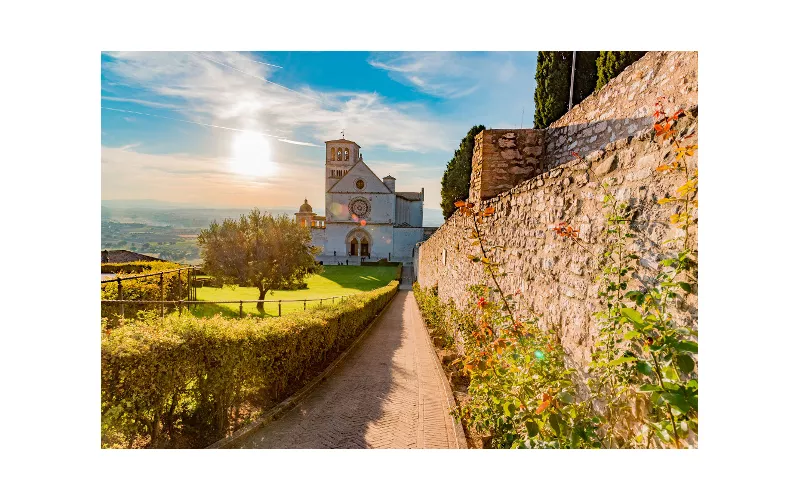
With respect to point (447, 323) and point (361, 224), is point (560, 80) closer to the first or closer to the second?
point (447, 323)

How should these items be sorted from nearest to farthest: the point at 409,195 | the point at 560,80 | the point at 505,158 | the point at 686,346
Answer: the point at 686,346, the point at 505,158, the point at 560,80, the point at 409,195

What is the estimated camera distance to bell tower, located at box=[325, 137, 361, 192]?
44.8 metres

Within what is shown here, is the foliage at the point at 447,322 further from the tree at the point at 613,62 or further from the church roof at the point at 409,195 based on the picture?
the church roof at the point at 409,195

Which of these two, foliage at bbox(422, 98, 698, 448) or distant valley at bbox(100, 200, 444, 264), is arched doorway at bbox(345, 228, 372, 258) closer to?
distant valley at bbox(100, 200, 444, 264)

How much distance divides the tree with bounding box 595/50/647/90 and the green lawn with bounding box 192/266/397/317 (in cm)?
777

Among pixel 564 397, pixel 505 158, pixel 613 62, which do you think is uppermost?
pixel 613 62

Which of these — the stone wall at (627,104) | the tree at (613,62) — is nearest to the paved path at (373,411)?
the stone wall at (627,104)

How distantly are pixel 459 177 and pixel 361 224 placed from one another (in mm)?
18604

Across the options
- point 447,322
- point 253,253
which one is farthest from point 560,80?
point 253,253

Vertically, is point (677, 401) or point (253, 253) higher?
point (253, 253)

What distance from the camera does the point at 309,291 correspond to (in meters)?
21.8

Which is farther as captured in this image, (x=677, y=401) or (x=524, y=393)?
(x=524, y=393)

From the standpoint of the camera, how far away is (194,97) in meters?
3.84

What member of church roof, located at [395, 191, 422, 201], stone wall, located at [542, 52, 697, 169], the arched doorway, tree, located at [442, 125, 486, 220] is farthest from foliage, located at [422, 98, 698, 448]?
church roof, located at [395, 191, 422, 201]
